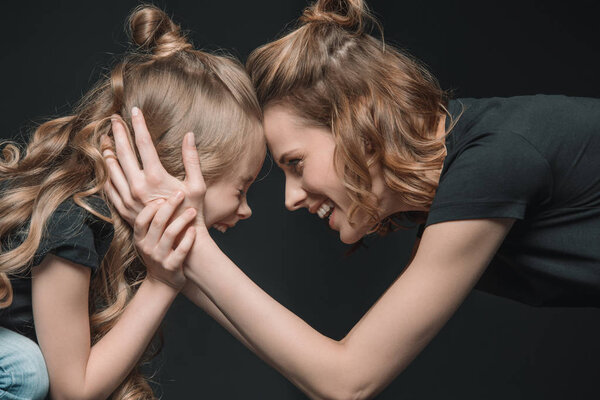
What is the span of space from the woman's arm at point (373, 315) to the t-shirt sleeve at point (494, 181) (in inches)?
1.0

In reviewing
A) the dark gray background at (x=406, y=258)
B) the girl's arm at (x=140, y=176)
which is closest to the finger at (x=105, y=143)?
the girl's arm at (x=140, y=176)

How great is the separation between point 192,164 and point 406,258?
1495 millimetres

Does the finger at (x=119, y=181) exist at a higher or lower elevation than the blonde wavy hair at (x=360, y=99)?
lower

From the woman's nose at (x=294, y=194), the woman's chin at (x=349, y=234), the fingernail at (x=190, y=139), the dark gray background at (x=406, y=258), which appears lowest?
the dark gray background at (x=406, y=258)

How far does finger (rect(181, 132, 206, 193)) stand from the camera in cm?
136

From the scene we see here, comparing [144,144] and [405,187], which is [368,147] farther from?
[144,144]

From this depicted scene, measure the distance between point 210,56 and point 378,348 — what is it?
2.46 ft

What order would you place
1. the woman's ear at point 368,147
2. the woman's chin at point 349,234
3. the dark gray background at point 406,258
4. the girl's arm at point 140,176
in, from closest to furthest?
the girl's arm at point 140,176 → the woman's ear at point 368,147 → the woman's chin at point 349,234 → the dark gray background at point 406,258

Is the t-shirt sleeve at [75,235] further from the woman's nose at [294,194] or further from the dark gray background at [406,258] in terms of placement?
the dark gray background at [406,258]

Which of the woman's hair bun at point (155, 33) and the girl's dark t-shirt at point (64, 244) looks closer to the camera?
the girl's dark t-shirt at point (64, 244)

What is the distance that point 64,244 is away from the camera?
1.25 m

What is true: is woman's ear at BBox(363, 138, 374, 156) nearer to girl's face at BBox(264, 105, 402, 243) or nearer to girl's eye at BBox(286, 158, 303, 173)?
girl's face at BBox(264, 105, 402, 243)

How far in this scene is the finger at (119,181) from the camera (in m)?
1.33

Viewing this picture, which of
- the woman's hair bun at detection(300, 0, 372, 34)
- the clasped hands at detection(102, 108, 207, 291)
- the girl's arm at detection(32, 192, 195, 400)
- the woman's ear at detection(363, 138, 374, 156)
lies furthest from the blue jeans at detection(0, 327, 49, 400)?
the woman's hair bun at detection(300, 0, 372, 34)
